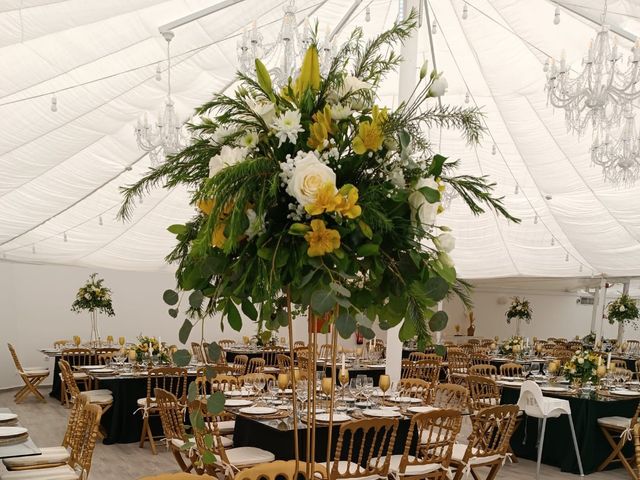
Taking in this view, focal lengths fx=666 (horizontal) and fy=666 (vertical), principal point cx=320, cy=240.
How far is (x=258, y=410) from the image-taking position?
19.1ft

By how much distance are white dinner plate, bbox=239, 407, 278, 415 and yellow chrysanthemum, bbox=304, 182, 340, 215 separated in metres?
4.46

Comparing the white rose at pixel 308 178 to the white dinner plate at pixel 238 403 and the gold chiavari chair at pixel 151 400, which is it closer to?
the white dinner plate at pixel 238 403

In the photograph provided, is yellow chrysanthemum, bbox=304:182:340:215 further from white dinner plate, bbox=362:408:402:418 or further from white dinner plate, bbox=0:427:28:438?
white dinner plate, bbox=362:408:402:418

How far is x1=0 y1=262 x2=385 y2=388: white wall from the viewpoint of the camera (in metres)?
13.0

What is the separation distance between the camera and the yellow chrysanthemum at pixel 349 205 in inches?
60.8

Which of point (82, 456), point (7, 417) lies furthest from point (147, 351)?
point (82, 456)

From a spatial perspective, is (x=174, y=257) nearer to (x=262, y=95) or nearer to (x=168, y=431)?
(x=262, y=95)

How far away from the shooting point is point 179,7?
6.25 meters

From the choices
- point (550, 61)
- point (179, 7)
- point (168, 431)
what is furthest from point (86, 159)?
point (550, 61)

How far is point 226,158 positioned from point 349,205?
1.15ft

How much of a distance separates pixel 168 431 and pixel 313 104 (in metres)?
4.86

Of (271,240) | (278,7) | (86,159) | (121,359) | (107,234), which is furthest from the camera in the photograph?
(107,234)

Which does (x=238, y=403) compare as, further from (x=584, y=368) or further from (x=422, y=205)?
(x=422, y=205)

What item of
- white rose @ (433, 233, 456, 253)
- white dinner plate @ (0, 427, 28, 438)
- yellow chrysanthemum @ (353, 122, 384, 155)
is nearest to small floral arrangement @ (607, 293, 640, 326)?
white dinner plate @ (0, 427, 28, 438)
